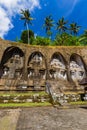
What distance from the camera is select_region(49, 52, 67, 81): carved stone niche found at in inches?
1423

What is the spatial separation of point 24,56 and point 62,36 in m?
23.8

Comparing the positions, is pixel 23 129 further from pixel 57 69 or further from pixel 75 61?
pixel 75 61

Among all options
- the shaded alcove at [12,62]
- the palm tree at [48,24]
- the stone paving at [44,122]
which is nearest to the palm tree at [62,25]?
the palm tree at [48,24]

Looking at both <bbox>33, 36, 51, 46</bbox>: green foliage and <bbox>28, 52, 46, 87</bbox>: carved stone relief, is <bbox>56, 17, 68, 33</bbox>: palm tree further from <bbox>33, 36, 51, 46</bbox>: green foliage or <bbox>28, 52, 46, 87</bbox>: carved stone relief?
<bbox>28, 52, 46, 87</bbox>: carved stone relief

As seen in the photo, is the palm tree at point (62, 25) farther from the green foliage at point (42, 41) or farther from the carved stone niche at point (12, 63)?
the carved stone niche at point (12, 63)

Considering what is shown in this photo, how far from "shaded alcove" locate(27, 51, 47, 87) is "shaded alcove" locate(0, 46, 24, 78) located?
171 centimetres

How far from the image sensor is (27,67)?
34.7 metres

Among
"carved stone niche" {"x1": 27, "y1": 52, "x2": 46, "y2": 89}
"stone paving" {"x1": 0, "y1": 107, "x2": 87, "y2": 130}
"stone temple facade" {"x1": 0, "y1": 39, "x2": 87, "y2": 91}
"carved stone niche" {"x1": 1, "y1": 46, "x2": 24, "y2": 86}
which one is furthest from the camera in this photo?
"carved stone niche" {"x1": 1, "y1": 46, "x2": 24, "y2": 86}

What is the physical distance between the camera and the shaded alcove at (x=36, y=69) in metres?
33.6

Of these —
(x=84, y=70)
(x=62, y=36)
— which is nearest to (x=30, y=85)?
(x=84, y=70)

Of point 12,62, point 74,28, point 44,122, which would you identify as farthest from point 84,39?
point 44,122

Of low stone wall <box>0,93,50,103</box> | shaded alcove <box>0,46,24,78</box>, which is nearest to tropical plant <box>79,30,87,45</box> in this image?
shaded alcove <box>0,46,24,78</box>

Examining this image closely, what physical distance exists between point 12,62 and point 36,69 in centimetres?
448

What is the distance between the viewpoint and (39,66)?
35750 millimetres
